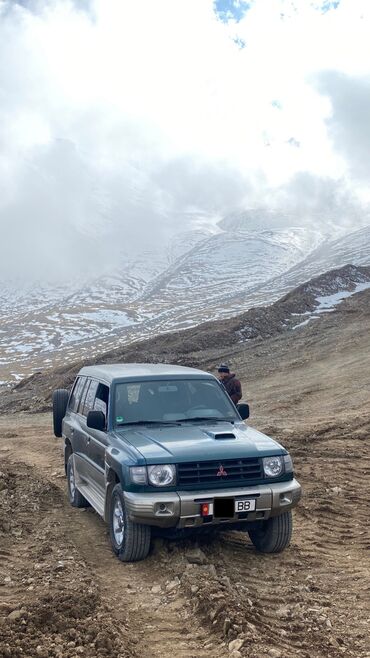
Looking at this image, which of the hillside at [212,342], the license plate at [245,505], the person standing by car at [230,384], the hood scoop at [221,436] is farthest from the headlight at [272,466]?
the hillside at [212,342]

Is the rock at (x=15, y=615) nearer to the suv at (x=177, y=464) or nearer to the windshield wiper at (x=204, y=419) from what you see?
the suv at (x=177, y=464)

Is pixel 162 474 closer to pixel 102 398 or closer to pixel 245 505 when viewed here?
pixel 245 505

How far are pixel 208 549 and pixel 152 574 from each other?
72cm

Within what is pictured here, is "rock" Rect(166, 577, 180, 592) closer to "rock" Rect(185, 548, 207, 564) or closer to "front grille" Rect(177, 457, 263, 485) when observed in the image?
"rock" Rect(185, 548, 207, 564)

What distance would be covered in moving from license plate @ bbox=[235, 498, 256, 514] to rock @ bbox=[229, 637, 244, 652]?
143cm

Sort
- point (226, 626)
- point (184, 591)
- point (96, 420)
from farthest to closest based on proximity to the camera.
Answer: point (96, 420) → point (184, 591) → point (226, 626)

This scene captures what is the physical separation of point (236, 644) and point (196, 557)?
160cm

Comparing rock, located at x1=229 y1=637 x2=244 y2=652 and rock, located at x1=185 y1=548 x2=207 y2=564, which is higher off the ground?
rock, located at x1=185 y1=548 x2=207 y2=564

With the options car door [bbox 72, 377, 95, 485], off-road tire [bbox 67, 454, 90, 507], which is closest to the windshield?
car door [bbox 72, 377, 95, 485]

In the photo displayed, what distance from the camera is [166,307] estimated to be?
113500 millimetres

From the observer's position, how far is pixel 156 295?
5285 inches

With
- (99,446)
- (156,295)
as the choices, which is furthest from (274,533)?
(156,295)

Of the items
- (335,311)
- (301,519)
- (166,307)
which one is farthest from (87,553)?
(166,307)

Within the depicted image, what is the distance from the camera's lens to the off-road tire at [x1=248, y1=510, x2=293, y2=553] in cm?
633
